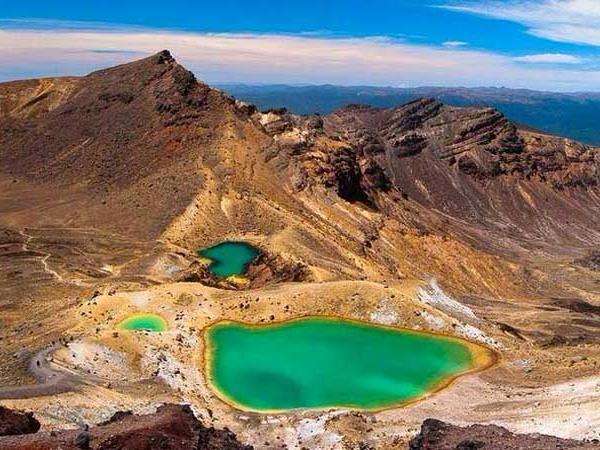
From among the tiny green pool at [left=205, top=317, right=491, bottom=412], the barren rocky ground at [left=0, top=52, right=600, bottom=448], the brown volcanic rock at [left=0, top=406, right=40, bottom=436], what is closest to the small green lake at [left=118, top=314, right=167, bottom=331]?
the barren rocky ground at [left=0, top=52, right=600, bottom=448]

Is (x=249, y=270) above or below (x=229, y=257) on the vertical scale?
above

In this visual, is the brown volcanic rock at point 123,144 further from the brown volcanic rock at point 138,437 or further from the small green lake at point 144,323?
the brown volcanic rock at point 138,437

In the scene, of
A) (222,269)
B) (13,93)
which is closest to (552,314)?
(222,269)

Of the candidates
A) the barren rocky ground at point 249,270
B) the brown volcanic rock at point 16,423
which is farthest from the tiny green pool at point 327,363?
the brown volcanic rock at point 16,423

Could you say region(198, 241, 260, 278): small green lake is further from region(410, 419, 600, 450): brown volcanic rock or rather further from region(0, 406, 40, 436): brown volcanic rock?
region(410, 419, 600, 450): brown volcanic rock

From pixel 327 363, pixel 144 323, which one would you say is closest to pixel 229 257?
pixel 144 323

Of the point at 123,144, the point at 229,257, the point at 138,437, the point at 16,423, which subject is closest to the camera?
the point at 138,437

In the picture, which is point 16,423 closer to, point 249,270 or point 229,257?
point 249,270

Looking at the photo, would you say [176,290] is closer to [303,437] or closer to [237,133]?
[303,437]
